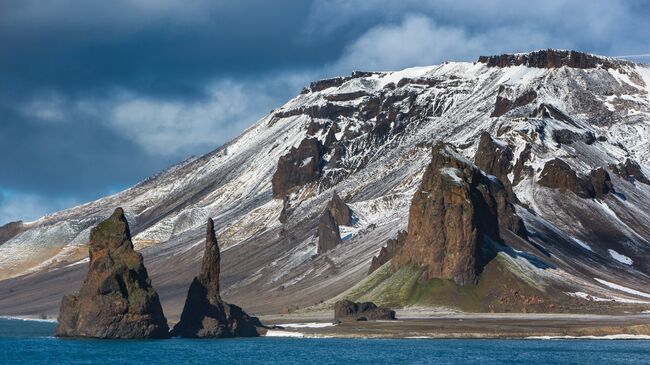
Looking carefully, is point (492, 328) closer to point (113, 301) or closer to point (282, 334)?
point (282, 334)

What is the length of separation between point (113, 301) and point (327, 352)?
91.0 feet

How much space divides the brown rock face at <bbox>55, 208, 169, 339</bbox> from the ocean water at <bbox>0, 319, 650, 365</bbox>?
2.62 metres

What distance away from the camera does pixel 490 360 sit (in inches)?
5315

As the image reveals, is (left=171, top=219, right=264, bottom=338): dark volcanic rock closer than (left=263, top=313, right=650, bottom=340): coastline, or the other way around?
(left=171, top=219, right=264, bottom=338): dark volcanic rock

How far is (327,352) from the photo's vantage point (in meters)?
150

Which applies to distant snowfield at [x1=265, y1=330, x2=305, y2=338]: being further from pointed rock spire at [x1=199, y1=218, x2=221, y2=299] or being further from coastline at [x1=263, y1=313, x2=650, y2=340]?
pointed rock spire at [x1=199, y1=218, x2=221, y2=299]

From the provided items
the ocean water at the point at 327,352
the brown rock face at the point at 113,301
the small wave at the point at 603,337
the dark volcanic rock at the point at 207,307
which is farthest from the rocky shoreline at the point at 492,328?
the brown rock face at the point at 113,301

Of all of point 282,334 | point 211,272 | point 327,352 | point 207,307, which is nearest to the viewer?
point 327,352

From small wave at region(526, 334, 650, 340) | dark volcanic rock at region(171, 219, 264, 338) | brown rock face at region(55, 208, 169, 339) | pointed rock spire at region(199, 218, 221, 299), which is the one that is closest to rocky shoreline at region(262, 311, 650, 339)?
small wave at region(526, 334, 650, 340)

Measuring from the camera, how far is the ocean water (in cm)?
13538

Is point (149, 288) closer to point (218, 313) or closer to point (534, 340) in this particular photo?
point (218, 313)

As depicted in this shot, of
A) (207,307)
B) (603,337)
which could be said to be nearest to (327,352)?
(207,307)

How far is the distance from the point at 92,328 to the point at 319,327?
44.3 m

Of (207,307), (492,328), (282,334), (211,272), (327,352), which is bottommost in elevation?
(327,352)
